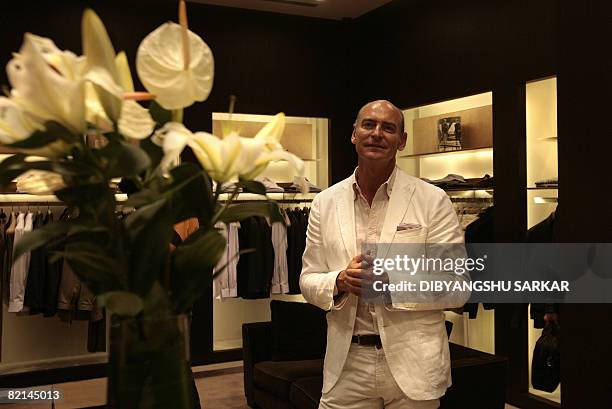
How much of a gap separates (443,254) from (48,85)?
1579mm

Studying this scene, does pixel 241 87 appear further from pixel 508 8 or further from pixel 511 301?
pixel 511 301

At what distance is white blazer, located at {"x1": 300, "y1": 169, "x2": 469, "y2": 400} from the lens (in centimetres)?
205

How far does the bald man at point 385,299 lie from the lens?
205 cm

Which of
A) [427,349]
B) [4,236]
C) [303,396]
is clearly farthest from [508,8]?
[4,236]

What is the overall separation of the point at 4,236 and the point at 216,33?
8.68 feet

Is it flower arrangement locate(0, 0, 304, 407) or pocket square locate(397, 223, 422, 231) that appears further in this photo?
pocket square locate(397, 223, 422, 231)

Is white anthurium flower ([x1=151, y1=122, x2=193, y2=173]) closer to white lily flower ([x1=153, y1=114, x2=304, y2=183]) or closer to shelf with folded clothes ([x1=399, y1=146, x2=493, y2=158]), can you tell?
white lily flower ([x1=153, y1=114, x2=304, y2=183])

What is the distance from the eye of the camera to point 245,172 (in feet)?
2.91

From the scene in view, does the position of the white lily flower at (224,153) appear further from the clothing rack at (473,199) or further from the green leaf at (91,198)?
the clothing rack at (473,199)

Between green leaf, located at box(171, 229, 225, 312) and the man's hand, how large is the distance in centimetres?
113

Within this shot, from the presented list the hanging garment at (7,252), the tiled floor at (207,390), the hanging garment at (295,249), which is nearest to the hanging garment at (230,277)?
the hanging garment at (295,249)

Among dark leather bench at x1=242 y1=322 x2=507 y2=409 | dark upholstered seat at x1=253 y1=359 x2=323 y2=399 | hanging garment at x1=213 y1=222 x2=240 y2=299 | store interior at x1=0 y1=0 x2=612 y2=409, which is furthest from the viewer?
hanging garment at x1=213 y1=222 x2=240 y2=299

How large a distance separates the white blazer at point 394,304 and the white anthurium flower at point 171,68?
4.31 feet

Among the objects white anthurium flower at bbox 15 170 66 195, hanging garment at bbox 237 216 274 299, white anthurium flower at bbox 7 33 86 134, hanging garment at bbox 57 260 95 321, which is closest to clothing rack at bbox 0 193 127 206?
hanging garment at bbox 57 260 95 321
